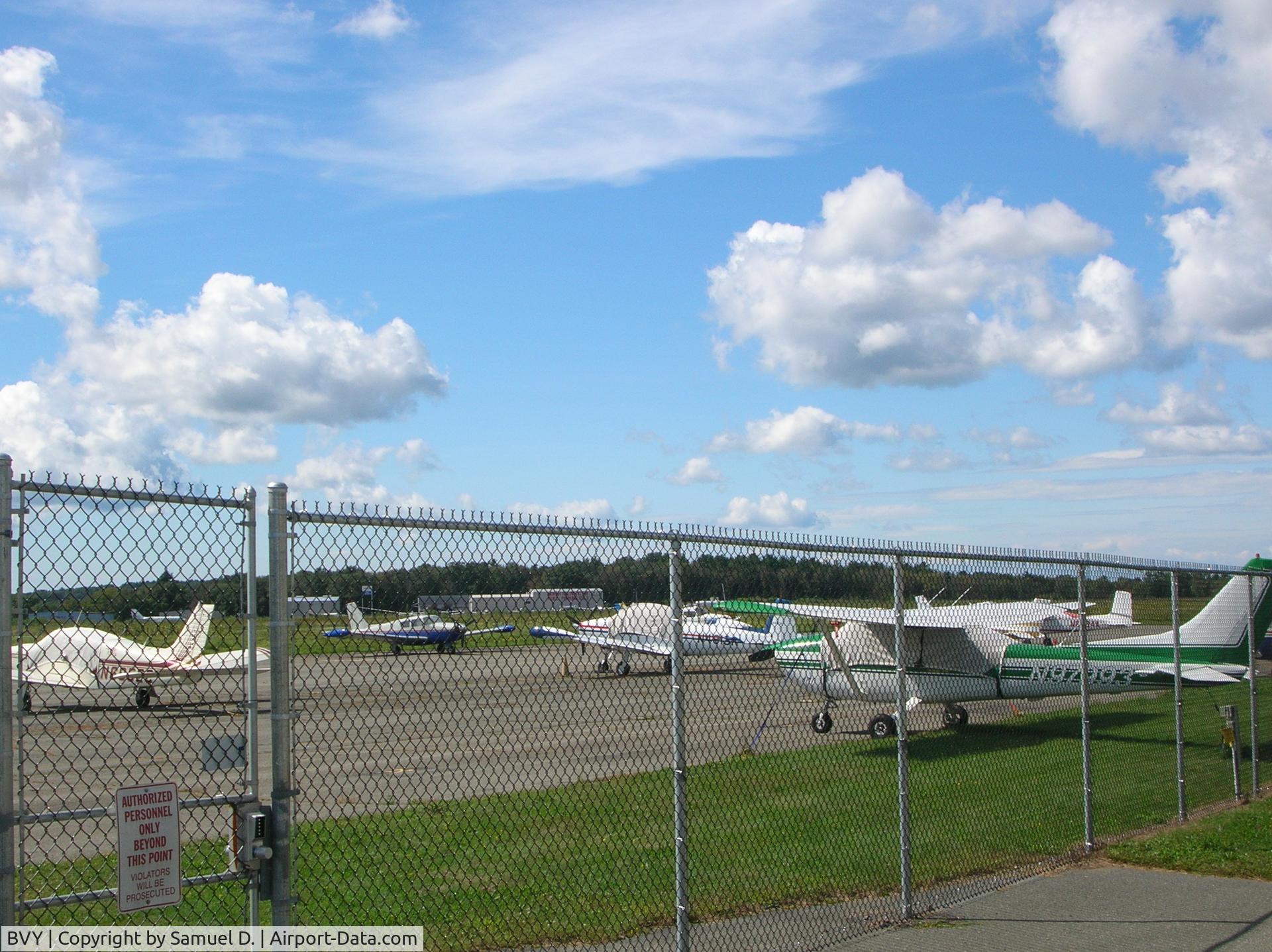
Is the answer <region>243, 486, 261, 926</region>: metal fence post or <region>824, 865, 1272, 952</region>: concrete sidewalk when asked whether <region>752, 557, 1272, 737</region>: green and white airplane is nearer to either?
<region>824, 865, 1272, 952</region>: concrete sidewalk

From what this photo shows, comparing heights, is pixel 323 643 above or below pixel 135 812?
above

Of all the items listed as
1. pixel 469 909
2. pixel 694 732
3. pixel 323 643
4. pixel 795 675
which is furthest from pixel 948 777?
pixel 323 643

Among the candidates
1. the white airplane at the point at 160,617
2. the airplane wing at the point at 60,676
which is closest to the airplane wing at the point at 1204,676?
the white airplane at the point at 160,617

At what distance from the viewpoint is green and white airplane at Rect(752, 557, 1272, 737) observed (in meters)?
12.8

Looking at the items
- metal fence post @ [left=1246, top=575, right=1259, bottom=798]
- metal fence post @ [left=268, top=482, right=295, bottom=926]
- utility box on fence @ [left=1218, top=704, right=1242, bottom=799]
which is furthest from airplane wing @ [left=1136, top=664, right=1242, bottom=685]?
metal fence post @ [left=268, top=482, right=295, bottom=926]

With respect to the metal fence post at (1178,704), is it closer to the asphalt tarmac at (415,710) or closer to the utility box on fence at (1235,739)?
the utility box on fence at (1235,739)

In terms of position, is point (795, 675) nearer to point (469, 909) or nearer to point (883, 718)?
point (469, 909)

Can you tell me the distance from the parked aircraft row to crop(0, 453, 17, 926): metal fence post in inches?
3.7

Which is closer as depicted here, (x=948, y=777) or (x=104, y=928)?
(x=104, y=928)

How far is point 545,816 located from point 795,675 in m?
2.24

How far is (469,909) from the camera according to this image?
6.56 meters

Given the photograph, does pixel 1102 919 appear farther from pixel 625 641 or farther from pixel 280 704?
pixel 280 704

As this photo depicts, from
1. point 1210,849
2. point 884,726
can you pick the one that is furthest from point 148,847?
point 884,726

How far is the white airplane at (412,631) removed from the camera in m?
4.32
